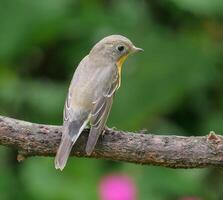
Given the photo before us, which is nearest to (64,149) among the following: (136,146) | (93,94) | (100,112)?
(136,146)

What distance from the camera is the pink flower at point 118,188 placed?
727 centimetres

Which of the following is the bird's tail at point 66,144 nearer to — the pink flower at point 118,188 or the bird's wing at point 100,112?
the bird's wing at point 100,112

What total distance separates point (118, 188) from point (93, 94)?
1124mm

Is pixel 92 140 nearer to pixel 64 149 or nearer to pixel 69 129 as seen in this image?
pixel 64 149

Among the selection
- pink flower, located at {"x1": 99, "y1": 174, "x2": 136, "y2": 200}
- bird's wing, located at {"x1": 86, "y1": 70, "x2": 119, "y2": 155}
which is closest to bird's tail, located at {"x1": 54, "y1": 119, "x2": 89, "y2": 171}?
bird's wing, located at {"x1": 86, "y1": 70, "x2": 119, "y2": 155}

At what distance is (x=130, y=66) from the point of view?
28.9 ft

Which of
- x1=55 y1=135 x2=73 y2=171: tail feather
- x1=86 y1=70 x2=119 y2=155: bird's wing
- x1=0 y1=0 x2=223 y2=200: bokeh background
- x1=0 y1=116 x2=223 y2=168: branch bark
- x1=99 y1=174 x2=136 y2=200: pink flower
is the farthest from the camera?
x1=0 y1=0 x2=223 y2=200: bokeh background

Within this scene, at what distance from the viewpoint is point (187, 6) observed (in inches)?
332

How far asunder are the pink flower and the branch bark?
1531 millimetres

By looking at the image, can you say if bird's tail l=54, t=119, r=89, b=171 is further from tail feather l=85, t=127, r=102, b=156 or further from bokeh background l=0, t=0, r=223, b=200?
bokeh background l=0, t=0, r=223, b=200

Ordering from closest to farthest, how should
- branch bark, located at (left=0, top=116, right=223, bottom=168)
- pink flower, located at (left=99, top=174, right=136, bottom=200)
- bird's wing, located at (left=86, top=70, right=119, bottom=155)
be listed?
branch bark, located at (left=0, top=116, right=223, bottom=168) < bird's wing, located at (left=86, top=70, right=119, bottom=155) < pink flower, located at (left=99, top=174, right=136, bottom=200)

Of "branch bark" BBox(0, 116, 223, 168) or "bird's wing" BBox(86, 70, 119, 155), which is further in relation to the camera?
"bird's wing" BBox(86, 70, 119, 155)

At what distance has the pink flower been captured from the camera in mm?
7266

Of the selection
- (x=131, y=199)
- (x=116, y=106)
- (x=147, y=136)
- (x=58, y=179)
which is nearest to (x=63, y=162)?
(x=147, y=136)
